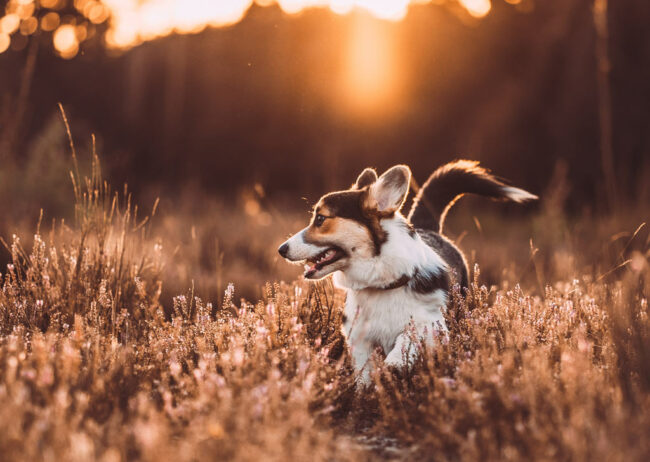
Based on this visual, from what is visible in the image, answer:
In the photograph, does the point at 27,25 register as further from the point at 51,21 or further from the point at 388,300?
the point at 388,300

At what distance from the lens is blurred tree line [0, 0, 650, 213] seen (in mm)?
12445

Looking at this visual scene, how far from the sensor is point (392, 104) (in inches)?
595

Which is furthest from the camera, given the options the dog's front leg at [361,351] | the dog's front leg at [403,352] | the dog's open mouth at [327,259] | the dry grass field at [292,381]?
the dog's open mouth at [327,259]

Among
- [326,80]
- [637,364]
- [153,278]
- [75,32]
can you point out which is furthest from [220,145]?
[637,364]

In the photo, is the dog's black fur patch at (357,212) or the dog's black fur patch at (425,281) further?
the dog's black fur patch at (357,212)

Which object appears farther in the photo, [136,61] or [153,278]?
[136,61]

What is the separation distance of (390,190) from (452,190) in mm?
1263

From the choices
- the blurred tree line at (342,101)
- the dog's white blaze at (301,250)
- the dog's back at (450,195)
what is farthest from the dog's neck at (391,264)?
the blurred tree line at (342,101)

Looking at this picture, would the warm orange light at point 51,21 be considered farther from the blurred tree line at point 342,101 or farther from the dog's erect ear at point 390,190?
the dog's erect ear at point 390,190

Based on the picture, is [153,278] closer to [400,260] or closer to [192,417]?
[400,260]

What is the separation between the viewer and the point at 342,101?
592 inches

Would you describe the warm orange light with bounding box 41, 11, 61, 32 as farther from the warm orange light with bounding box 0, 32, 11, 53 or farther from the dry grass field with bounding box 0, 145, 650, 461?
the dry grass field with bounding box 0, 145, 650, 461

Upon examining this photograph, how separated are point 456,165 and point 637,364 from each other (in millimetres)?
2579

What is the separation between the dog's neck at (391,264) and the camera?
3.94 meters
